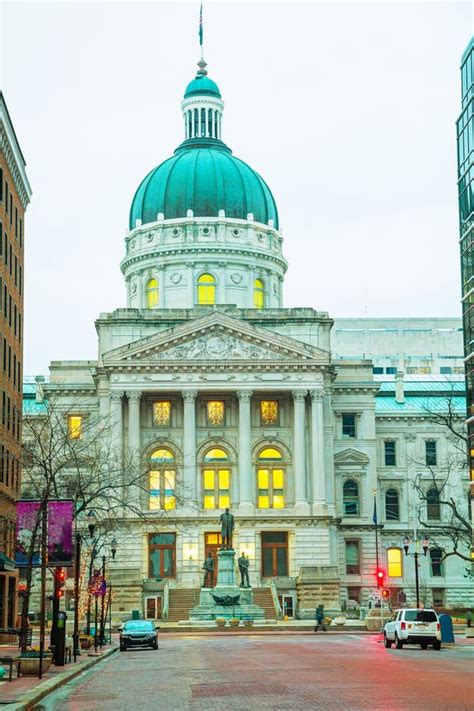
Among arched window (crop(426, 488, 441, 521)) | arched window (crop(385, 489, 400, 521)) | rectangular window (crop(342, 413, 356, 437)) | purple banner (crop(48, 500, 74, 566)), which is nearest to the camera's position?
purple banner (crop(48, 500, 74, 566))

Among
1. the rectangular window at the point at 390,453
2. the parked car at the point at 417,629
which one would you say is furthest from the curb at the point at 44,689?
the rectangular window at the point at 390,453

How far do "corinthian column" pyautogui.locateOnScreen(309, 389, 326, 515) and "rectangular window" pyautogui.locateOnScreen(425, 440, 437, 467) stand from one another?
16558 millimetres

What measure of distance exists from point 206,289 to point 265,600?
1425 inches

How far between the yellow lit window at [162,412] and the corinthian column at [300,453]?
10.1 meters

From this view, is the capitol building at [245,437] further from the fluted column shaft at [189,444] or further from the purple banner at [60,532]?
the purple banner at [60,532]

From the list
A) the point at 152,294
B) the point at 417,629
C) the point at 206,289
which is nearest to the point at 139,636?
the point at 417,629

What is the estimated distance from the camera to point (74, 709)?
87.1 feet

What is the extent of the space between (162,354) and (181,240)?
23463mm

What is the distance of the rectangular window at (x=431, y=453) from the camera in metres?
119

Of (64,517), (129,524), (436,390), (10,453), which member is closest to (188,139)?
(436,390)

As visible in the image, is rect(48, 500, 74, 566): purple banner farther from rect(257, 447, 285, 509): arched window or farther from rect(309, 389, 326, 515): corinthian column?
rect(257, 447, 285, 509): arched window

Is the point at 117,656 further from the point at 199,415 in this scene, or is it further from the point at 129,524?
the point at 199,415

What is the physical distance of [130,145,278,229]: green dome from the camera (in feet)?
414

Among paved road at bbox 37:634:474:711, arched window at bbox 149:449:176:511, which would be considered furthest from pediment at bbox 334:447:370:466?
paved road at bbox 37:634:474:711
